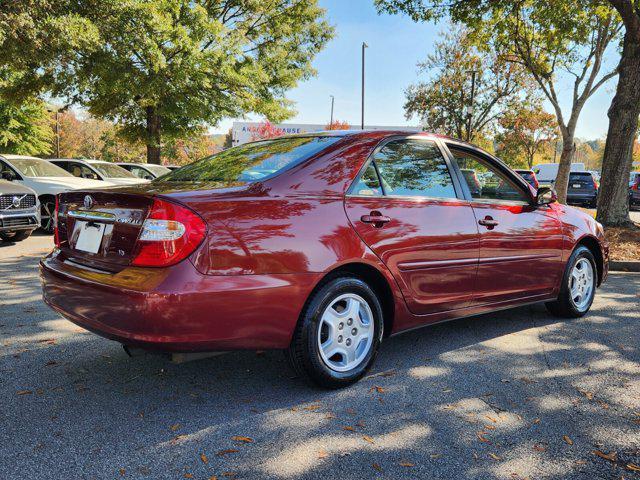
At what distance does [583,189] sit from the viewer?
24094mm

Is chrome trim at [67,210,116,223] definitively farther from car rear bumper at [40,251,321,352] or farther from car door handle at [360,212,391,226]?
car door handle at [360,212,391,226]

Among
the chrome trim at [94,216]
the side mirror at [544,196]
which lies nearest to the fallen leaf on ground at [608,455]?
the side mirror at [544,196]

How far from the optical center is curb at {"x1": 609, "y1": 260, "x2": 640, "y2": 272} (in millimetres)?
8094

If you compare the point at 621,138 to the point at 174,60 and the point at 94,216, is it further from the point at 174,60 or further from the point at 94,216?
the point at 174,60

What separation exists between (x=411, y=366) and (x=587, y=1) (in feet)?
45.7

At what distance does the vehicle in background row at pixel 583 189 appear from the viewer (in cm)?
2400

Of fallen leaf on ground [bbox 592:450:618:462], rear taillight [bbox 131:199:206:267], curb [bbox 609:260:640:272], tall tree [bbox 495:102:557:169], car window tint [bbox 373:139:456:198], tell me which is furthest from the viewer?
tall tree [bbox 495:102:557:169]

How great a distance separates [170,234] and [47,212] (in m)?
9.34

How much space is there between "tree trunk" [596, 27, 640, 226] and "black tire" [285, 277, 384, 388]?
30.3 ft

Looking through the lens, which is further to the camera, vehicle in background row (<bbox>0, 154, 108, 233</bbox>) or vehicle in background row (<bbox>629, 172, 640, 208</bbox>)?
vehicle in background row (<bbox>629, 172, 640, 208</bbox>)

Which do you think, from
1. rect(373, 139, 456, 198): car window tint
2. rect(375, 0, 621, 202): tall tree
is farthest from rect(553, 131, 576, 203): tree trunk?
rect(373, 139, 456, 198): car window tint

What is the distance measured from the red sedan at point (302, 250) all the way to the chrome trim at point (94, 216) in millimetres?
13

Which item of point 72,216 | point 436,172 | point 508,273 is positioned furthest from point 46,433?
point 508,273

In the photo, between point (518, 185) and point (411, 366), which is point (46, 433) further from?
point (518, 185)
